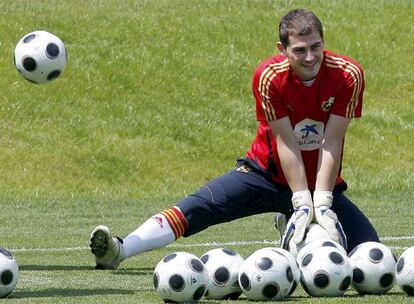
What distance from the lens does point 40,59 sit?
12.1m

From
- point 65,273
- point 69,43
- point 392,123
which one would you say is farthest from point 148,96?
point 65,273

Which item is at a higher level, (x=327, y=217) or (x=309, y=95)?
(x=309, y=95)

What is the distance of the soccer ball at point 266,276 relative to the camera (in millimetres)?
8641

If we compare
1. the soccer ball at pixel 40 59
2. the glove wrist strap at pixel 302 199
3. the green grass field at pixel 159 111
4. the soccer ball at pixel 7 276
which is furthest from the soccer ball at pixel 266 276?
the green grass field at pixel 159 111

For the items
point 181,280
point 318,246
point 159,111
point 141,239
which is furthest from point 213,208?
point 159,111

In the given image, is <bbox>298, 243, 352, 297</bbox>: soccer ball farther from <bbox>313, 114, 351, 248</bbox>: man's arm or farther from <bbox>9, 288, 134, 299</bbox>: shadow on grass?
<bbox>9, 288, 134, 299</bbox>: shadow on grass

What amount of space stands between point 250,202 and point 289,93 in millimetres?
960

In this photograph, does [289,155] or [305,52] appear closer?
[305,52]

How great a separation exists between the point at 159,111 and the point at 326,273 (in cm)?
1599

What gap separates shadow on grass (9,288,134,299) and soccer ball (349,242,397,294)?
61.6 inches

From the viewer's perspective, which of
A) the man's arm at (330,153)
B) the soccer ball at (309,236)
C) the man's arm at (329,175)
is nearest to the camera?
the soccer ball at (309,236)

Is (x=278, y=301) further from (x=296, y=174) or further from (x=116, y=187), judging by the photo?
(x=116, y=187)

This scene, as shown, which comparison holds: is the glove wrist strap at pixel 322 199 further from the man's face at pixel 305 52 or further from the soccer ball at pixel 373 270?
the man's face at pixel 305 52

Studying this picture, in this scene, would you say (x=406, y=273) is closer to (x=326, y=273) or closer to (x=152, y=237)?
(x=326, y=273)
